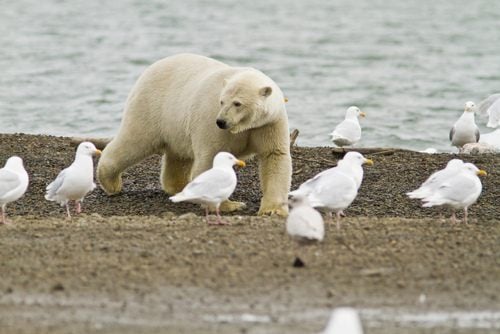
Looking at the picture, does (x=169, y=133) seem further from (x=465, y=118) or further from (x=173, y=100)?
(x=465, y=118)

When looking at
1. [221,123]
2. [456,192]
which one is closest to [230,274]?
[456,192]

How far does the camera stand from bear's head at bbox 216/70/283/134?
10.2 metres

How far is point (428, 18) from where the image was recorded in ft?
132

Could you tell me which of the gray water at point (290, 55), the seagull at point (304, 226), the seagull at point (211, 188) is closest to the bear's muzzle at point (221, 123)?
the seagull at point (211, 188)

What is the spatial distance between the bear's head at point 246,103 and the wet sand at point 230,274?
1077 millimetres

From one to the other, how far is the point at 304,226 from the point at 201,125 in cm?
319

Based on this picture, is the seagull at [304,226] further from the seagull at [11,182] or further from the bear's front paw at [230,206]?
the bear's front paw at [230,206]

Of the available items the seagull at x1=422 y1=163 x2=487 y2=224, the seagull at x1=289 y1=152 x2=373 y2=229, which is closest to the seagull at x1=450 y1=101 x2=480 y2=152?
the seagull at x1=422 y1=163 x2=487 y2=224

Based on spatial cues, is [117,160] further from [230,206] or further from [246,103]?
[246,103]

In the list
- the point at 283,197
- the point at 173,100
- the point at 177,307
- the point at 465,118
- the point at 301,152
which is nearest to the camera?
the point at 177,307

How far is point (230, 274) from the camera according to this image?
7434 mm

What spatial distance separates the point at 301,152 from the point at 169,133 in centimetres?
255

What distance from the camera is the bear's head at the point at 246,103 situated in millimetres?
10180

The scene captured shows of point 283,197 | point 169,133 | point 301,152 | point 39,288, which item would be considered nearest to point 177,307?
point 39,288
